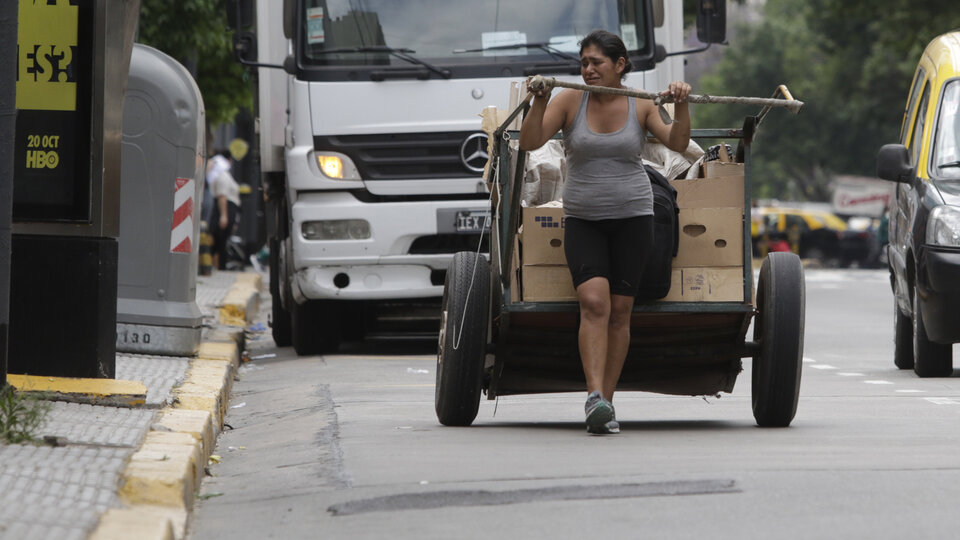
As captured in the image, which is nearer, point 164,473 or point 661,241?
point 164,473

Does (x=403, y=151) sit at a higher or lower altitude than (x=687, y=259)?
higher

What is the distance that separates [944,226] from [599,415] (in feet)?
14.1

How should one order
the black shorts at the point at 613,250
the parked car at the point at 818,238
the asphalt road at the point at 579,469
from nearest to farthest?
1. the asphalt road at the point at 579,469
2. the black shorts at the point at 613,250
3. the parked car at the point at 818,238

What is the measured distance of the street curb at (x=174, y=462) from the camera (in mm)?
5141

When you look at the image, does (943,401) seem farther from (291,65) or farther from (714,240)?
(291,65)

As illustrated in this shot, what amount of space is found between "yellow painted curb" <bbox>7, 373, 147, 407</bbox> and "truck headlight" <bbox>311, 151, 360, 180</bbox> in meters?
4.70

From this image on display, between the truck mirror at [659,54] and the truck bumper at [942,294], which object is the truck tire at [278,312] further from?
the truck bumper at [942,294]

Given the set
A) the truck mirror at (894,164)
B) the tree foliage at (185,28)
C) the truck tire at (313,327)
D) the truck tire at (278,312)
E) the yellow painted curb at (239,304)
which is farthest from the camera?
the tree foliage at (185,28)

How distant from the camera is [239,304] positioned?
58.1 ft

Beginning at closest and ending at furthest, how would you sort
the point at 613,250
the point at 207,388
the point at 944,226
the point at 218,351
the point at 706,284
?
the point at 613,250 → the point at 706,284 → the point at 207,388 → the point at 944,226 → the point at 218,351

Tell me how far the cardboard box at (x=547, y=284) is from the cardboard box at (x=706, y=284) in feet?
1.31

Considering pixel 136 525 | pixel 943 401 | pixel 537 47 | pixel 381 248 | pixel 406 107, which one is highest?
pixel 537 47

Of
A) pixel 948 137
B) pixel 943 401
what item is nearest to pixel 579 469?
pixel 943 401

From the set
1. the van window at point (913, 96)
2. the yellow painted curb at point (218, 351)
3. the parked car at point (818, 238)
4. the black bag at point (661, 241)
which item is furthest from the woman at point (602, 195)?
the parked car at point (818, 238)
